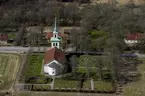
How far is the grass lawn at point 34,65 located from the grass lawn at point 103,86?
20.3ft

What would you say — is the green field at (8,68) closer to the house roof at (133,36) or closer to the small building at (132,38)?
the small building at (132,38)

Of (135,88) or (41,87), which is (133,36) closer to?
(135,88)

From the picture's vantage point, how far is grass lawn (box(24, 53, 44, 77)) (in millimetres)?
38250

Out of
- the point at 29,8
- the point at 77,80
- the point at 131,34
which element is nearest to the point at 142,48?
the point at 131,34

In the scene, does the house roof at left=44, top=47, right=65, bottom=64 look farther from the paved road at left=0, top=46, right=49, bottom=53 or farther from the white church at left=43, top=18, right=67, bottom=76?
the paved road at left=0, top=46, right=49, bottom=53

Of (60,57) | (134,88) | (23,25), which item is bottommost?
(134,88)

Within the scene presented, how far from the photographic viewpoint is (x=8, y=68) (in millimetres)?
39719

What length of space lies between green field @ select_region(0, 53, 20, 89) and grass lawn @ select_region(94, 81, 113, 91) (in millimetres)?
8659

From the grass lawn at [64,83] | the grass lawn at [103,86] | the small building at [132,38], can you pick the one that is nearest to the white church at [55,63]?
the grass lawn at [64,83]

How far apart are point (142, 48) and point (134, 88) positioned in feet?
32.0

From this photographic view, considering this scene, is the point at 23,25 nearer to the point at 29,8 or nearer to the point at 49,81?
the point at 29,8

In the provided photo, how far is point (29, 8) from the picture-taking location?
55.5 metres

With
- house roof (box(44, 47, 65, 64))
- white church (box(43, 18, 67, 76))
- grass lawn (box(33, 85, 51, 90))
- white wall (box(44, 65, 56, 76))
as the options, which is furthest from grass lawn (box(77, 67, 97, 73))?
grass lawn (box(33, 85, 51, 90))

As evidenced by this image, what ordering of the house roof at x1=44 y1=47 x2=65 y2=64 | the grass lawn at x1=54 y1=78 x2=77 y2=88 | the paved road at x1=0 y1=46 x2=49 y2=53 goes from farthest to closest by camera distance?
the paved road at x1=0 y1=46 x2=49 y2=53 → the house roof at x1=44 y1=47 x2=65 y2=64 → the grass lawn at x1=54 y1=78 x2=77 y2=88
